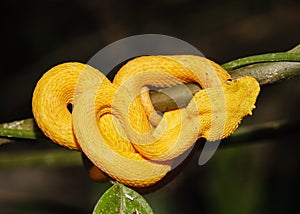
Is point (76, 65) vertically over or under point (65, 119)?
over

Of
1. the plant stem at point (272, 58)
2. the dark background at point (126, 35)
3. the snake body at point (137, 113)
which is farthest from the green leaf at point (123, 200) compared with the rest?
the dark background at point (126, 35)

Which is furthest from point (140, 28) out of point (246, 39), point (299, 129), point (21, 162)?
point (299, 129)

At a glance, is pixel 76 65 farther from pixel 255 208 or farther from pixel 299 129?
Result: pixel 255 208

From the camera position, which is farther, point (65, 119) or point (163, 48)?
point (163, 48)

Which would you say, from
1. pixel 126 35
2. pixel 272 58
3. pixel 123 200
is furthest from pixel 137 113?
pixel 126 35

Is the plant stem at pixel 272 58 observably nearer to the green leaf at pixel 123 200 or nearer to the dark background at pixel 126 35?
the green leaf at pixel 123 200

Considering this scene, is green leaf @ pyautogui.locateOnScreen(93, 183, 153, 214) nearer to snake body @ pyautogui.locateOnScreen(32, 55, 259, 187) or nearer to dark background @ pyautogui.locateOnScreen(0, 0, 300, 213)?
snake body @ pyautogui.locateOnScreen(32, 55, 259, 187)

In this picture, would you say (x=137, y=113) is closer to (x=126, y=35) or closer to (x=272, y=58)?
(x=272, y=58)
